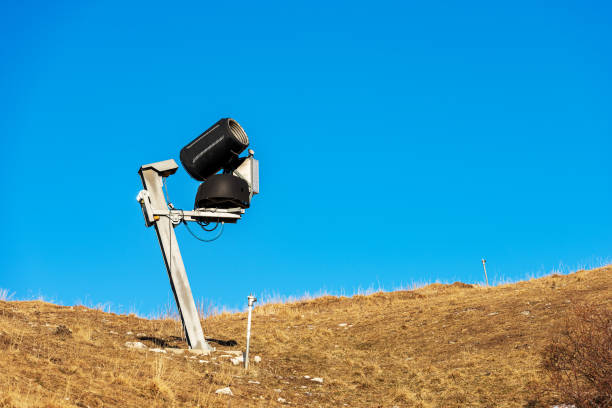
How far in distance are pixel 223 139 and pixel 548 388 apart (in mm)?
8188

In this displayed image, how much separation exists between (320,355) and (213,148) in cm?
563

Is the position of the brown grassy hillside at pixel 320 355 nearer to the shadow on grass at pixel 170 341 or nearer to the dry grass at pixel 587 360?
the shadow on grass at pixel 170 341

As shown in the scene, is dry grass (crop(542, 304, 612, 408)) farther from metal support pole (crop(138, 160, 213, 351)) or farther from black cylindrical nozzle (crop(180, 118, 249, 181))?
black cylindrical nozzle (crop(180, 118, 249, 181))

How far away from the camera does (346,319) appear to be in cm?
1791

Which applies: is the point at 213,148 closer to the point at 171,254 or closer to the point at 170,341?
the point at 171,254

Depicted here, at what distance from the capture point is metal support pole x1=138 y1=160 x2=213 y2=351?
12.3 meters

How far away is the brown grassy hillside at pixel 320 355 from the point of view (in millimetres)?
7949

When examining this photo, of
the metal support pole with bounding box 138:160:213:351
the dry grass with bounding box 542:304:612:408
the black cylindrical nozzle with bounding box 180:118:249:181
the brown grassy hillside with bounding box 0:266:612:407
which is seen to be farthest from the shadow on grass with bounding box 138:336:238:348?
the dry grass with bounding box 542:304:612:408

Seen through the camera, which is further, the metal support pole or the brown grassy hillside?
the metal support pole

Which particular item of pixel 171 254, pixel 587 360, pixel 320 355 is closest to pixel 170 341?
pixel 171 254

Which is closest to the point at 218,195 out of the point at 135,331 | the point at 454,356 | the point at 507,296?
the point at 135,331

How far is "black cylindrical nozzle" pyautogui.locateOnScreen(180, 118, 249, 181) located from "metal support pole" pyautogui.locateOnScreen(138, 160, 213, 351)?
1.92 ft

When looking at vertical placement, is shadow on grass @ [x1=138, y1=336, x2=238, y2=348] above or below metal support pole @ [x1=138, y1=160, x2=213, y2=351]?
below

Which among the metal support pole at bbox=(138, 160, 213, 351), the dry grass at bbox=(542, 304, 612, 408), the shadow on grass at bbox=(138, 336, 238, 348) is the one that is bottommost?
the dry grass at bbox=(542, 304, 612, 408)
